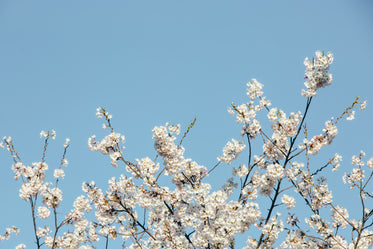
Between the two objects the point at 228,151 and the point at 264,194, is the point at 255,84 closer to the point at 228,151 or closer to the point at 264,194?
the point at 228,151

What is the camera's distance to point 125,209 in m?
8.38

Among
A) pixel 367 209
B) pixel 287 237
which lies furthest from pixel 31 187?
pixel 367 209

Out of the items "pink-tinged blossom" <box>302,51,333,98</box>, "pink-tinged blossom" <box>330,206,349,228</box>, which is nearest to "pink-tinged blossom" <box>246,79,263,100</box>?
"pink-tinged blossom" <box>302,51,333,98</box>

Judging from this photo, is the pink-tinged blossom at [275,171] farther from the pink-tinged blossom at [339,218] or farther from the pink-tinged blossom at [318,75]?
the pink-tinged blossom at [339,218]

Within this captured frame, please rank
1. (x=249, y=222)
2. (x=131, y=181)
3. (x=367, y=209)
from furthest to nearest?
(x=131, y=181) < (x=367, y=209) < (x=249, y=222)

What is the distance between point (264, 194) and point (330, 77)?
2.74 meters

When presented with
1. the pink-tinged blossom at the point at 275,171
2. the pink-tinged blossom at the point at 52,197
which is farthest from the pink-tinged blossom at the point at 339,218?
the pink-tinged blossom at the point at 52,197

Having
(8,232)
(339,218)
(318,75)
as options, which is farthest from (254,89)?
(8,232)

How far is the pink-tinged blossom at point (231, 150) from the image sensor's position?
801 cm

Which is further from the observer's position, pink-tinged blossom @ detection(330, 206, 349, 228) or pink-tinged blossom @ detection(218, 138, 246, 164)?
pink-tinged blossom @ detection(330, 206, 349, 228)

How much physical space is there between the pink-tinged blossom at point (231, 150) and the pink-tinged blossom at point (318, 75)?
1.70m

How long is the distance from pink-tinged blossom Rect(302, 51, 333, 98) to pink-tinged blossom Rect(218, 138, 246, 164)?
5.56ft

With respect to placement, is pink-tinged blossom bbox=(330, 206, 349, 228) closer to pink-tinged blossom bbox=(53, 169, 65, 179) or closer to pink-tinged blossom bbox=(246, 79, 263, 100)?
pink-tinged blossom bbox=(246, 79, 263, 100)

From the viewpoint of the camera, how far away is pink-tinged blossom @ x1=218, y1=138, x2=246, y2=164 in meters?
8.01
